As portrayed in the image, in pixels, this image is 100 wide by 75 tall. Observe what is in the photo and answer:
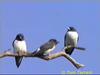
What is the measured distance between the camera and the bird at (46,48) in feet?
15.4

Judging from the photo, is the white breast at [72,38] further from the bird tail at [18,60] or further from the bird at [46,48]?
the bird tail at [18,60]

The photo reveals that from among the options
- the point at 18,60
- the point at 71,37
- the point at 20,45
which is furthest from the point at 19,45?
the point at 71,37

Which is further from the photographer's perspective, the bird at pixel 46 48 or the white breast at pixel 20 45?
the white breast at pixel 20 45

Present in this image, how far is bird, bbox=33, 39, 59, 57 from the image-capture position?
4697mm

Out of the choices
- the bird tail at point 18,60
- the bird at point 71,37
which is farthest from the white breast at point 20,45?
the bird at point 71,37

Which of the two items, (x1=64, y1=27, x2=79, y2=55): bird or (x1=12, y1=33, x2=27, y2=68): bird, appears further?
(x1=64, y1=27, x2=79, y2=55): bird

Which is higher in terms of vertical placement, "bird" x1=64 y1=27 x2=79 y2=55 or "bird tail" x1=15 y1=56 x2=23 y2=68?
"bird" x1=64 y1=27 x2=79 y2=55

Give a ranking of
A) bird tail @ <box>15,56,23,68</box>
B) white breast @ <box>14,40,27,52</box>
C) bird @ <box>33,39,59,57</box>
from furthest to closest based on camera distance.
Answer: white breast @ <box>14,40,27,52</box>
bird tail @ <box>15,56,23,68</box>
bird @ <box>33,39,59,57</box>

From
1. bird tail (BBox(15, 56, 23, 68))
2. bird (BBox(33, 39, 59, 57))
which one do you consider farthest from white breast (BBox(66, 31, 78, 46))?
bird tail (BBox(15, 56, 23, 68))

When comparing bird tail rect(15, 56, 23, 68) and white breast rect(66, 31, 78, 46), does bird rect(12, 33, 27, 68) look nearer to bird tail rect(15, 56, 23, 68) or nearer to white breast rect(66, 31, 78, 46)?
bird tail rect(15, 56, 23, 68)

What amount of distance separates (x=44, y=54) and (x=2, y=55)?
20.8 inches

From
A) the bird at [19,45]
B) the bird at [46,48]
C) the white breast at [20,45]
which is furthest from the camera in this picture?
the white breast at [20,45]

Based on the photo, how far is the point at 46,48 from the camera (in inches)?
200

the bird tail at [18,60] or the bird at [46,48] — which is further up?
the bird at [46,48]
